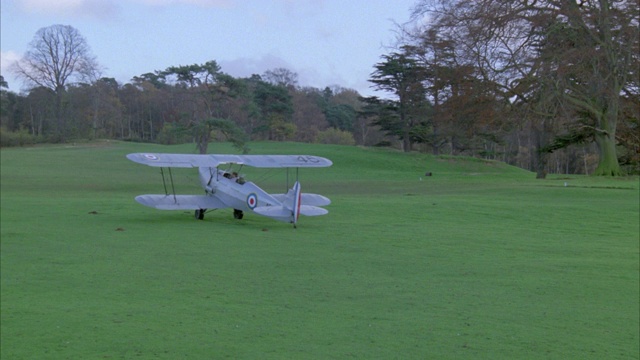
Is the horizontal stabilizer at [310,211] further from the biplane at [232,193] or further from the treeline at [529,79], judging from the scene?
the treeline at [529,79]

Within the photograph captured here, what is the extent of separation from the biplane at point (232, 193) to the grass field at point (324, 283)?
515 millimetres

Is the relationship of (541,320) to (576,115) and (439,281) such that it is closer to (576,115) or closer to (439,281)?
(439,281)

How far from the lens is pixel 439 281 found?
33.9 ft

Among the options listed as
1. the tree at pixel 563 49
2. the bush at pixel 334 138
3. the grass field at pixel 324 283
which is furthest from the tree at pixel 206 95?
the bush at pixel 334 138

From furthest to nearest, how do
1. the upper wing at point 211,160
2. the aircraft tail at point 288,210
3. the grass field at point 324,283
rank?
the upper wing at point 211,160 → the aircraft tail at point 288,210 → the grass field at point 324,283

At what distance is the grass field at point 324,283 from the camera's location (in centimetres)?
680

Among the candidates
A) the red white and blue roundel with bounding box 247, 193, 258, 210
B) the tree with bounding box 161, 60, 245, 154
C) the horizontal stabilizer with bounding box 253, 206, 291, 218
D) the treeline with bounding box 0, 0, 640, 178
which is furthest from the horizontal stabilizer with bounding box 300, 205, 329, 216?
the tree with bounding box 161, 60, 245, 154

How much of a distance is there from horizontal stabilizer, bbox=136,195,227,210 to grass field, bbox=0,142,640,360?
547mm

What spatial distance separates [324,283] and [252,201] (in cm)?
834

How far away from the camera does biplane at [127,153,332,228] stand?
17234 millimetres

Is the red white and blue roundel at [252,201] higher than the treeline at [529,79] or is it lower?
lower

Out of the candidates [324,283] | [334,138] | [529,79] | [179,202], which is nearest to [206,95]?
[529,79]

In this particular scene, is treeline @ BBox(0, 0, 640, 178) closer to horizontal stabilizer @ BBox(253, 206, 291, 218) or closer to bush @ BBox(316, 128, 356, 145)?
horizontal stabilizer @ BBox(253, 206, 291, 218)

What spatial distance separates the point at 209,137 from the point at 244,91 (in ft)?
14.2
